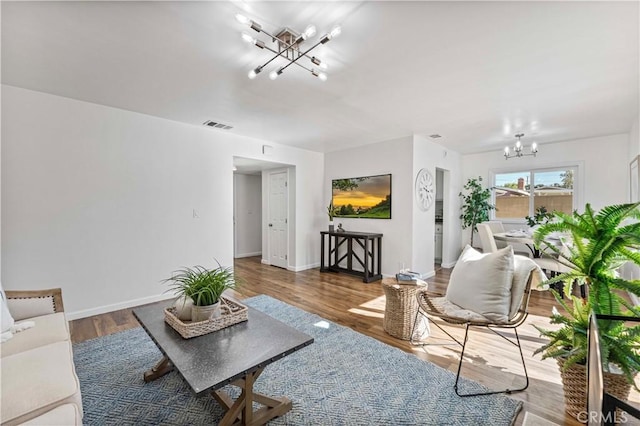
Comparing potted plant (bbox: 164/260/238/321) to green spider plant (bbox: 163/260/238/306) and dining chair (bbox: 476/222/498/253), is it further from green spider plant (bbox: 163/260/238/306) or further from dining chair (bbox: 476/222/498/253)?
dining chair (bbox: 476/222/498/253)

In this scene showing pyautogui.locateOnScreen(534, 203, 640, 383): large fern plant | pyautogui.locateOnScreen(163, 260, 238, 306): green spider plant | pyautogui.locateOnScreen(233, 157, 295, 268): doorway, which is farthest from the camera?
pyautogui.locateOnScreen(233, 157, 295, 268): doorway

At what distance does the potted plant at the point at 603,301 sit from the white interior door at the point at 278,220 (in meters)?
4.47

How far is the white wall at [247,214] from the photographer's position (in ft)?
22.0

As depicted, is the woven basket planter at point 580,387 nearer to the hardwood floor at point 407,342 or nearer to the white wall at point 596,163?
the hardwood floor at point 407,342

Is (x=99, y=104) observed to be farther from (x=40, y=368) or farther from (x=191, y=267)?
(x=40, y=368)

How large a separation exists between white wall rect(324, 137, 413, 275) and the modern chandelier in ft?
8.41

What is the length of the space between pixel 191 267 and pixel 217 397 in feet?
8.31

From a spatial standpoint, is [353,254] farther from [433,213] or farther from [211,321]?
[211,321]

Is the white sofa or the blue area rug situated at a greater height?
the white sofa

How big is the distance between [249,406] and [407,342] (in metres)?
1.56

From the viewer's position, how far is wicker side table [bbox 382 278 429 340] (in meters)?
2.54

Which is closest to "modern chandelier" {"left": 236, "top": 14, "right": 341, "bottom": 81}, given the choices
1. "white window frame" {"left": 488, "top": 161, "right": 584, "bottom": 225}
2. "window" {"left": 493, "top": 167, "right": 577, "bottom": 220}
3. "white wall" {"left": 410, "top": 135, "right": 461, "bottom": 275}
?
"white wall" {"left": 410, "top": 135, "right": 461, "bottom": 275}

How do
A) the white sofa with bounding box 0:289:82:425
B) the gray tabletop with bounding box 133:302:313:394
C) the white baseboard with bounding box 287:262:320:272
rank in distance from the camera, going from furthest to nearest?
the white baseboard with bounding box 287:262:320:272
the gray tabletop with bounding box 133:302:313:394
the white sofa with bounding box 0:289:82:425

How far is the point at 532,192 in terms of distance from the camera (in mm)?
5379
